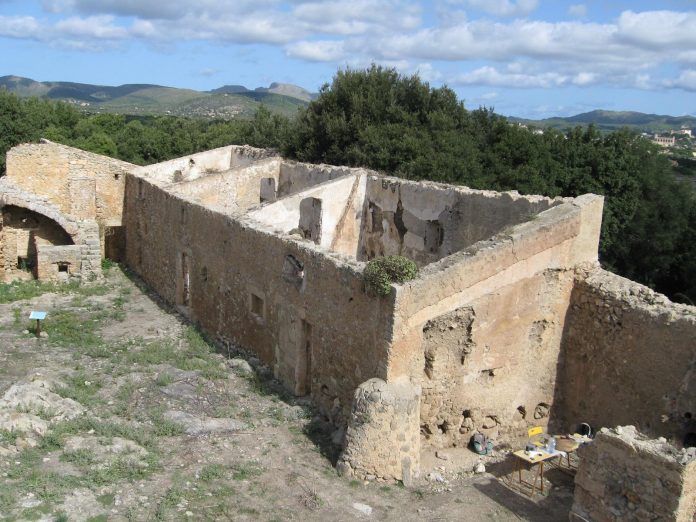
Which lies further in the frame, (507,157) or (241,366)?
(507,157)

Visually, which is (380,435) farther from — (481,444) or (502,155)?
(502,155)

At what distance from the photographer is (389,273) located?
9586mm

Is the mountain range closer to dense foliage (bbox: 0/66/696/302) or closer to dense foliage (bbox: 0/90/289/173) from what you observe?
dense foliage (bbox: 0/90/289/173)

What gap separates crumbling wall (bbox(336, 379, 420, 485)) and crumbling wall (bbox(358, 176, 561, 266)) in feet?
13.6

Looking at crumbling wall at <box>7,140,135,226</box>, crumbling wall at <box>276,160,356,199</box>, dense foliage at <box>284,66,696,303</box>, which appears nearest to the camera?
crumbling wall at <box>276,160,356,199</box>

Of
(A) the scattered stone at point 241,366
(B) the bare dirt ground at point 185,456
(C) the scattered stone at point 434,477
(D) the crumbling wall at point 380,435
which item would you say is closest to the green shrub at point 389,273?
(D) the crumbling wall at point 380,435

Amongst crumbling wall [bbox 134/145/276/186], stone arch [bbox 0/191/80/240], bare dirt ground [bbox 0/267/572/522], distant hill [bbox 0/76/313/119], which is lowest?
bare dirt ground [bbox 0/267/572/522]

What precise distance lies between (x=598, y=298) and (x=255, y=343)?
6.32 m

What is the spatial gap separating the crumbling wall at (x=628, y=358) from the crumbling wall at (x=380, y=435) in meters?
3.49

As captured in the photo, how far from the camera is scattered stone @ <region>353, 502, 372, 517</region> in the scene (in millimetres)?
8625

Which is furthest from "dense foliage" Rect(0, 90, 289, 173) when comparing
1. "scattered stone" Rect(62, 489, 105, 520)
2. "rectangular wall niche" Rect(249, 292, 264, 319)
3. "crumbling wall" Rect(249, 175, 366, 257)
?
"scattered stone" Rect(62, 489, 105, 520)

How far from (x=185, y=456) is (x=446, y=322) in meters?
4.07

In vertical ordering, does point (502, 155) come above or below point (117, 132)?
above

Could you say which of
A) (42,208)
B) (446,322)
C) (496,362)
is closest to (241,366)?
(446,322)
